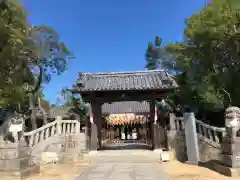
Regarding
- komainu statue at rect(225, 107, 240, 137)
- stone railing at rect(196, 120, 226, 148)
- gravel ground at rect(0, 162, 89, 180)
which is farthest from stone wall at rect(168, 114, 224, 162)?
gravel ground at rect(0, 162, 89, 180)

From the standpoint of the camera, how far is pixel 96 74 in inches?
575

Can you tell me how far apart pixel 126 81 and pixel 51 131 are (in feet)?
15.5

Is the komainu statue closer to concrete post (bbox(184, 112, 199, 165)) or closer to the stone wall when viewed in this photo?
the stone wall

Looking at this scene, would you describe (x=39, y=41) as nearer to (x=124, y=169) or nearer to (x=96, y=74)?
(x=96, y=74)

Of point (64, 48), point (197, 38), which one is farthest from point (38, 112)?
point (197, 38)

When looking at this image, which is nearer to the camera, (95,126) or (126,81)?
(95,126)

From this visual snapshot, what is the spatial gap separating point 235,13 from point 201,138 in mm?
6511

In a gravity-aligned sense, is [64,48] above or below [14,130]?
above

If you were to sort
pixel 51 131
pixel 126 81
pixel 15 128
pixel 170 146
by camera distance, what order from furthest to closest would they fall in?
pixel 126 81 → pixel 170 146 → pixel 51 131 → pixel 15 128

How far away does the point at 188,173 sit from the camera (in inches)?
309

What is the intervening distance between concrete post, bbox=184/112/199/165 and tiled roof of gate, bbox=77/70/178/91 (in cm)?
178

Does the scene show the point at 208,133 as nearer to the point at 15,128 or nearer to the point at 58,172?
the point at 58,172

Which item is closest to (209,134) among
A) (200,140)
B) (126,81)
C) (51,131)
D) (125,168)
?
(200,140)

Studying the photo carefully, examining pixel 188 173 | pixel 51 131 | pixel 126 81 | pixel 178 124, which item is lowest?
pixel 188 173
